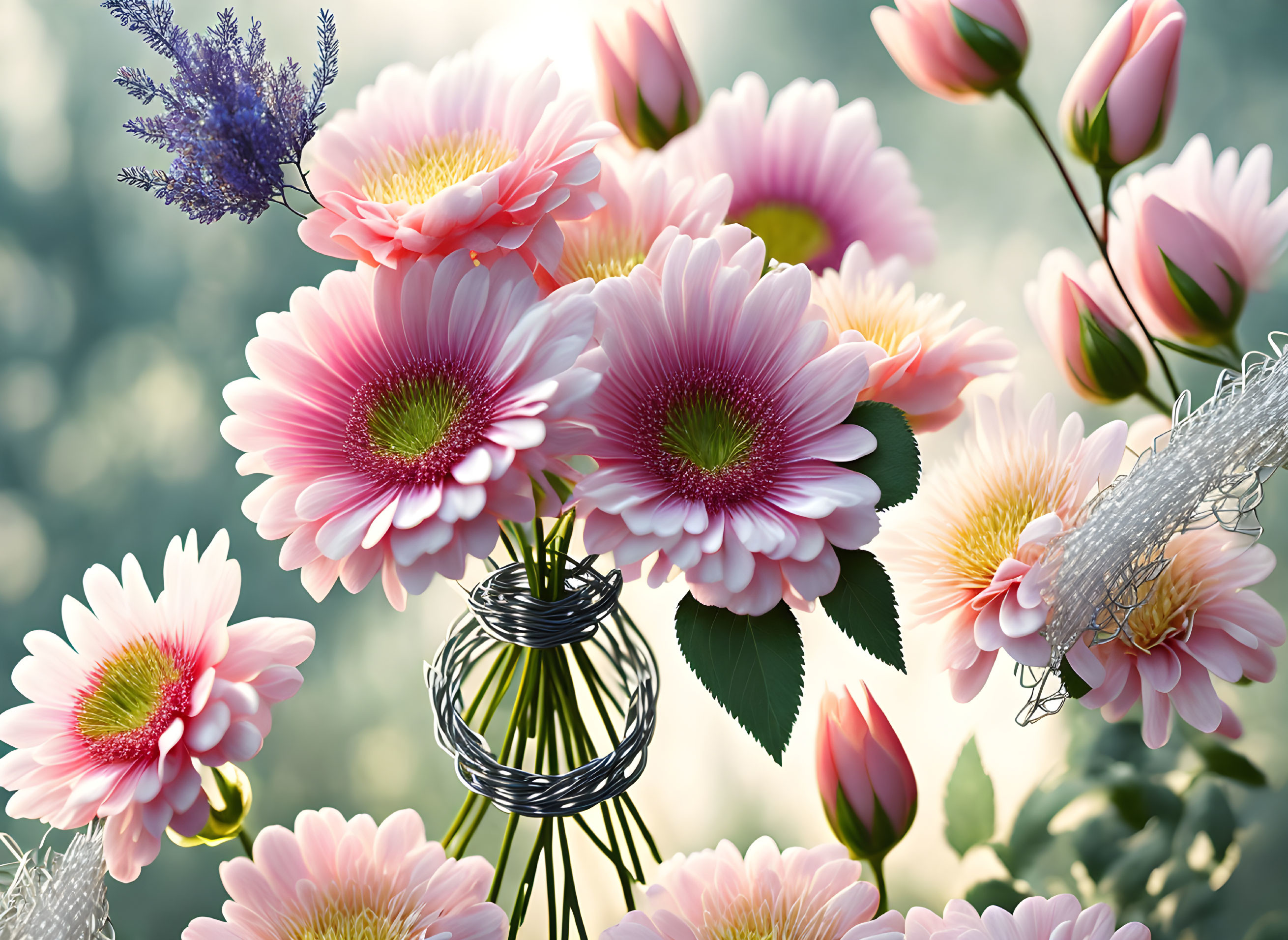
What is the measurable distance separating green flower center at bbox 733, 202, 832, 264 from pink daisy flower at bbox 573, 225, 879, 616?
0.47 feet

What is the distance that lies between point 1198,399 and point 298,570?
546 mm

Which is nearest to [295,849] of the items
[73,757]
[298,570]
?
[73,757]

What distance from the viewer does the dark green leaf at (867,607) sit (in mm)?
313

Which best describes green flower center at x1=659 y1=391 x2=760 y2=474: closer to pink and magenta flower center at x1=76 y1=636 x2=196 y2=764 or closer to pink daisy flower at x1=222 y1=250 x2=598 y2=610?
pink daisy flower at x1=222 y1=250 x2=598 y2=610

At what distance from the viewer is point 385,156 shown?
14.2 inches

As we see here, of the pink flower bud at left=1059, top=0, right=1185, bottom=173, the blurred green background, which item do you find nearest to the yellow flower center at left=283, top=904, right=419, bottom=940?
the blurred green background

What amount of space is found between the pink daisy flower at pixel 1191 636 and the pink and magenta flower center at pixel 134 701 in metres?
0.34

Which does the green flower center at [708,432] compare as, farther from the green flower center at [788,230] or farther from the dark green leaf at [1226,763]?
the dark green leaf at [1226,763]

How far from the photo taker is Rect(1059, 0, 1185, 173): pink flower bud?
380 millimetres

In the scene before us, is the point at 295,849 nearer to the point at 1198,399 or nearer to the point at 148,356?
the point at 148,356

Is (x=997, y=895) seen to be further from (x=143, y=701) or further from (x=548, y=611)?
(x=143, y=701)

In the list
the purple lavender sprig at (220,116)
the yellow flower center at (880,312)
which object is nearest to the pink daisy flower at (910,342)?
the yellow flower center at (880,312)

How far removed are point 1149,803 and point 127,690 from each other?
53 cm

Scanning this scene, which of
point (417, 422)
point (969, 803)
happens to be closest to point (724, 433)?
point (417, 422)
